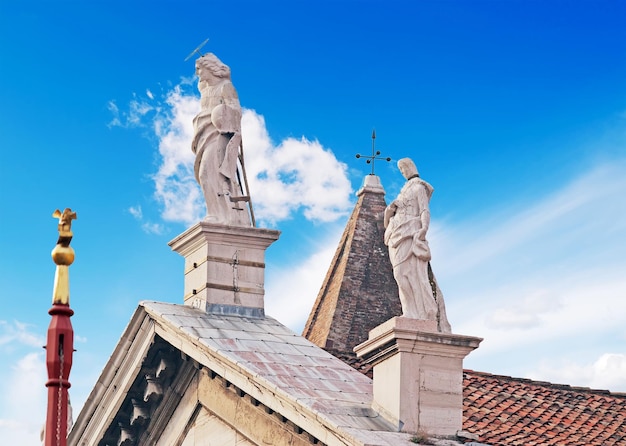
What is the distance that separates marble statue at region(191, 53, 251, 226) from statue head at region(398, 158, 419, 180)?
3.30 metres

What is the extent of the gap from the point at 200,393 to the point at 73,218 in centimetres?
479

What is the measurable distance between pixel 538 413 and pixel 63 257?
370 inches

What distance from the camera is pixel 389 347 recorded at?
69.7 ft

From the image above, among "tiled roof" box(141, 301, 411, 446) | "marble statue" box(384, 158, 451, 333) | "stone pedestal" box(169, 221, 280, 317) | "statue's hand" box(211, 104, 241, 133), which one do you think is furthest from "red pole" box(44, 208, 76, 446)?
"statue's hand" box(211, 104, 241, 133)

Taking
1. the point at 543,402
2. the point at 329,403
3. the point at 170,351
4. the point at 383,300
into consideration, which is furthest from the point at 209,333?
the point at 383,300

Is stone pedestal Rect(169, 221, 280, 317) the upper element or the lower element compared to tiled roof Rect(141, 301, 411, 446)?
upper

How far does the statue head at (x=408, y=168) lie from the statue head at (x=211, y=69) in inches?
169

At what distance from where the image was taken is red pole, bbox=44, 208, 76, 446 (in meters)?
19.0

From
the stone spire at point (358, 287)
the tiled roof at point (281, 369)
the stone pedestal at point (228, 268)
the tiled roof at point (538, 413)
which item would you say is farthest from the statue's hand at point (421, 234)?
the stone spire at point (358, 287)

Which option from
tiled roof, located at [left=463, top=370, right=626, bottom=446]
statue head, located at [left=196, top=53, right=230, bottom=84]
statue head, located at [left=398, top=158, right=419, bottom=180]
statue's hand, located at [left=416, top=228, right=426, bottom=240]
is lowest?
tiled roof, located at [left=463, top=370, right=626, bottom=446]

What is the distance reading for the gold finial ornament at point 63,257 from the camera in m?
19.6

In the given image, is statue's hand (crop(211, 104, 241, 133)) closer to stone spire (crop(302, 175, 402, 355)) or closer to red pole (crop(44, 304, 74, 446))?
red pole (crop(44, 304, 74, 446))

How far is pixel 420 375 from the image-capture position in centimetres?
2119

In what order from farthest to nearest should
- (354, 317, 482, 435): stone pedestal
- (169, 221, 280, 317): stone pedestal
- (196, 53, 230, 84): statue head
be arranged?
(196, 53, 230, 84): statue head
(169, 221, 280, 317): stone pedestal
(354, 317, 482, 435): stone pedestal
